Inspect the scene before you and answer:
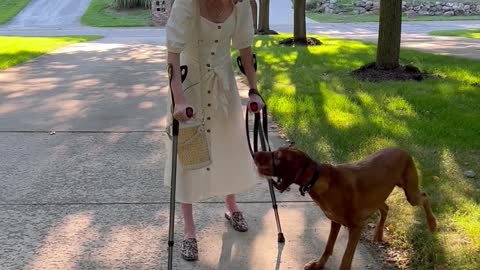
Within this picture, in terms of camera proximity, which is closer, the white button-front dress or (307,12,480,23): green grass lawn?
the white button-front dress

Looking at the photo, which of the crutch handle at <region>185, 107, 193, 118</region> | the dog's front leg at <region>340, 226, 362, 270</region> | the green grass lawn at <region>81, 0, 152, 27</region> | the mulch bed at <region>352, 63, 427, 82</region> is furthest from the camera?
the green grass lawn at <region>81, 0, 152, 27</region>

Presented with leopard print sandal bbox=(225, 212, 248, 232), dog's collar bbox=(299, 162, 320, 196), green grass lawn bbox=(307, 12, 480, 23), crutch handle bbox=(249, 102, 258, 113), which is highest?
crutch handle bbox=(249, 102, 258, 113)

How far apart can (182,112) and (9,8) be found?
1623 inches

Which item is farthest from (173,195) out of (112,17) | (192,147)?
(112,17)

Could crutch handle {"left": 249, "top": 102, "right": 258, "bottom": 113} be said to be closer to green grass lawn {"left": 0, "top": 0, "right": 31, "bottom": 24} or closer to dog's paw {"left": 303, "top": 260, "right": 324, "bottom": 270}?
dog's paw {"left": 303, "top": 260, "right": 324, "bottom": 270}

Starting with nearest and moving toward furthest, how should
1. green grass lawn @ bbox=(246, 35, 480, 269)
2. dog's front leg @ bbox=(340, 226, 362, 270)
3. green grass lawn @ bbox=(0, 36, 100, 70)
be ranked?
dog's front leg @ bbox=(340, 226, 362, 270) < green grass lawn @ bbox=(246, 35, 480, 269) < green grass lawn @ bbox=(0, 36, 100, 70)

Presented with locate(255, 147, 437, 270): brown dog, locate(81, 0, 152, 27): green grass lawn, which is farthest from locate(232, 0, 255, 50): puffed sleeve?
locate(81, 0, 152, 27): green grass lawn

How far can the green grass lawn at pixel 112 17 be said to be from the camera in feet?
107

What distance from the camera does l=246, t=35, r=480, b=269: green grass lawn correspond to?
3.90 meters

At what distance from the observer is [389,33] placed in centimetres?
1006

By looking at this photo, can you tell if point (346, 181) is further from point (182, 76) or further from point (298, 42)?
point (298, 42)

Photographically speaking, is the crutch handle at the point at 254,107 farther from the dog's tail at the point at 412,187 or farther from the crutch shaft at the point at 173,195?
the dog's tail at the point at 412,187

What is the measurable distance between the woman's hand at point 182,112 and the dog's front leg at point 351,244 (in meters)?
1.09

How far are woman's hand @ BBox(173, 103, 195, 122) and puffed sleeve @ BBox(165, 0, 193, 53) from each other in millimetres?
334
